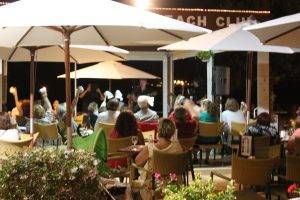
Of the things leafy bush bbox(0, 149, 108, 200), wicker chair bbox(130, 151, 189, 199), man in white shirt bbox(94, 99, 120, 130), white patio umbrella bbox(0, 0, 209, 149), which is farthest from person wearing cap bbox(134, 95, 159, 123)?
leafy bush bbox(0, 149, 108, 200)

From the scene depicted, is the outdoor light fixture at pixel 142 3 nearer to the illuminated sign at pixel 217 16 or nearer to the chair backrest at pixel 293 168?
the illuminated sign at pixel 217 16

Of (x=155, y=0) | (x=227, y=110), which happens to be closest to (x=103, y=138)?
(x=227, y=110)

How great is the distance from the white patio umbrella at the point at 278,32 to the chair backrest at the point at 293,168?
1391 mm

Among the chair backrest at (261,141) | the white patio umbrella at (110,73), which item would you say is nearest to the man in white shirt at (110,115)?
the white patio umbrella at (110,73)

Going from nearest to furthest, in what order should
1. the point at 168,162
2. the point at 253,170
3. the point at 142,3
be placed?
the point at 253,170, the point at 168,162, the point at 142,3

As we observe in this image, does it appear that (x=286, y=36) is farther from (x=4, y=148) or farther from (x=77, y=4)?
(x=4, y=148)

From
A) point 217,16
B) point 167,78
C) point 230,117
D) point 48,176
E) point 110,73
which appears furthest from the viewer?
point 167,78

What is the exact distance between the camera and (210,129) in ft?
32.5

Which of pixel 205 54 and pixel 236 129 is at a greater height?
pixel 205 54

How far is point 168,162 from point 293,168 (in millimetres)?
1331

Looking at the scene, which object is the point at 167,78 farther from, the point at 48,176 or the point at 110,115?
the point at 48,176

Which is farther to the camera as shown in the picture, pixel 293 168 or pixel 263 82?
pixel 263 82

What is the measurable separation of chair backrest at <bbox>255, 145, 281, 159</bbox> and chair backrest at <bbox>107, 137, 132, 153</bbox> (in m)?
1.66

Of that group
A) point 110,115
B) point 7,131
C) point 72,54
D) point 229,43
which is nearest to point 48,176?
point 7,131
